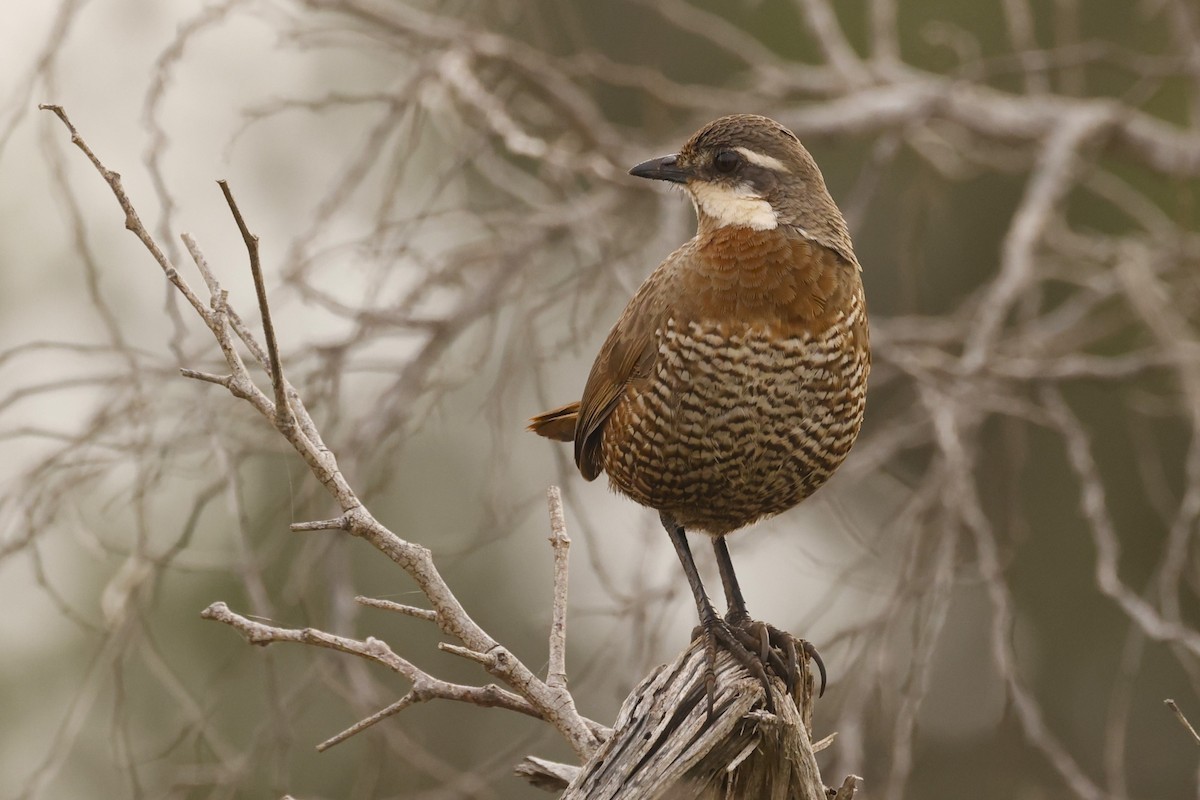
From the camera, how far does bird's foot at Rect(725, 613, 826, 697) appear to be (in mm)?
2825

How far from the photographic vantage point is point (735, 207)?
333 cm

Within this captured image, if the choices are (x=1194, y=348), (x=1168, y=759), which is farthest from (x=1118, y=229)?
(x=1194, y=348)

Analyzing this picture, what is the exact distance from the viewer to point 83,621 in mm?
3125

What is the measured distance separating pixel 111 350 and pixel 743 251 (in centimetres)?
148

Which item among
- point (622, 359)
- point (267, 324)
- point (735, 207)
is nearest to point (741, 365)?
point (622, 359)

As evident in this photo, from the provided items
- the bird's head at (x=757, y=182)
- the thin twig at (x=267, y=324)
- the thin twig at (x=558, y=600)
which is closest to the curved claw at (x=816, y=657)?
the thin twig at (x=558, y=600)

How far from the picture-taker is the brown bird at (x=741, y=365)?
298 cm

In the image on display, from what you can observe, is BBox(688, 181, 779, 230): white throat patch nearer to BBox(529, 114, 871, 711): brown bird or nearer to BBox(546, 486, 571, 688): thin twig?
BBox(529, 114, 871, 711): brown bird

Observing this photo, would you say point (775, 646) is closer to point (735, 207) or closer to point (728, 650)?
point (728, 650)

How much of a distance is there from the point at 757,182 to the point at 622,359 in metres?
0.55

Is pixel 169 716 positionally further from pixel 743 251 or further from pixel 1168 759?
pixel 1168 759

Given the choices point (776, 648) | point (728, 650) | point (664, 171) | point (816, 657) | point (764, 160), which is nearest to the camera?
point (728, 650)

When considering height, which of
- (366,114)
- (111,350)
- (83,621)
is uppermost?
(366,114)

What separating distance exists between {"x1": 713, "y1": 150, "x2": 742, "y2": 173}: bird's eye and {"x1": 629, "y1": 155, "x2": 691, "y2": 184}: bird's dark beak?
0.10 metres
